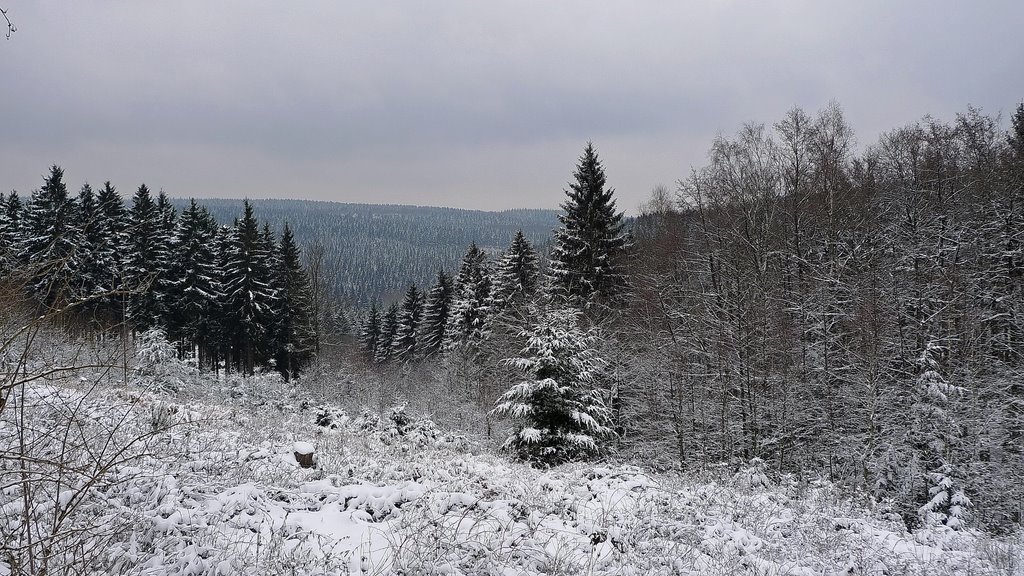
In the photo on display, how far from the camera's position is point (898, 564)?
19.0ft

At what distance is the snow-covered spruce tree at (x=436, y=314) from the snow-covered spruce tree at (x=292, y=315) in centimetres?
1102

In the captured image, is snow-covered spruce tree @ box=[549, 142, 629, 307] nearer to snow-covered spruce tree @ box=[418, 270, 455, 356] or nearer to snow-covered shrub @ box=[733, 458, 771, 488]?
snow-covered shrub @ box=[733, 458, 771, 488]

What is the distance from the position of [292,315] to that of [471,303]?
12795 millimetres

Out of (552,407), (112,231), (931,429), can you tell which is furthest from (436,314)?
(931,429)

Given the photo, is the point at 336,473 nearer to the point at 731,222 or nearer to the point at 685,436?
the point at 685,436

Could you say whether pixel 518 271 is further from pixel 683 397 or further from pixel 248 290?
pixel 248 290

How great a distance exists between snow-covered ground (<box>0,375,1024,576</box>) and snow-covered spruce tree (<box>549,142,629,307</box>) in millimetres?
13954

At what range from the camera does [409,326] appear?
53.0 meters

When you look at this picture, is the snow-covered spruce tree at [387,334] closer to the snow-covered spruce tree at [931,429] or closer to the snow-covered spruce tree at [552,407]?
the snow-covered spruce tree at [552,407]

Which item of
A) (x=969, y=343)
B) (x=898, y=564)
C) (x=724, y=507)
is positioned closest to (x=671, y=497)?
(x=724, y=507)

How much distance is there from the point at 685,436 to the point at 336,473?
14638mm

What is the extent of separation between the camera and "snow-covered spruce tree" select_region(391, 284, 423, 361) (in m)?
52.4

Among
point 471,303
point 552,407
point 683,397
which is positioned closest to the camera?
point 552,407

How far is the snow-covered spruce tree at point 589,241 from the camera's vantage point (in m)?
22.6
